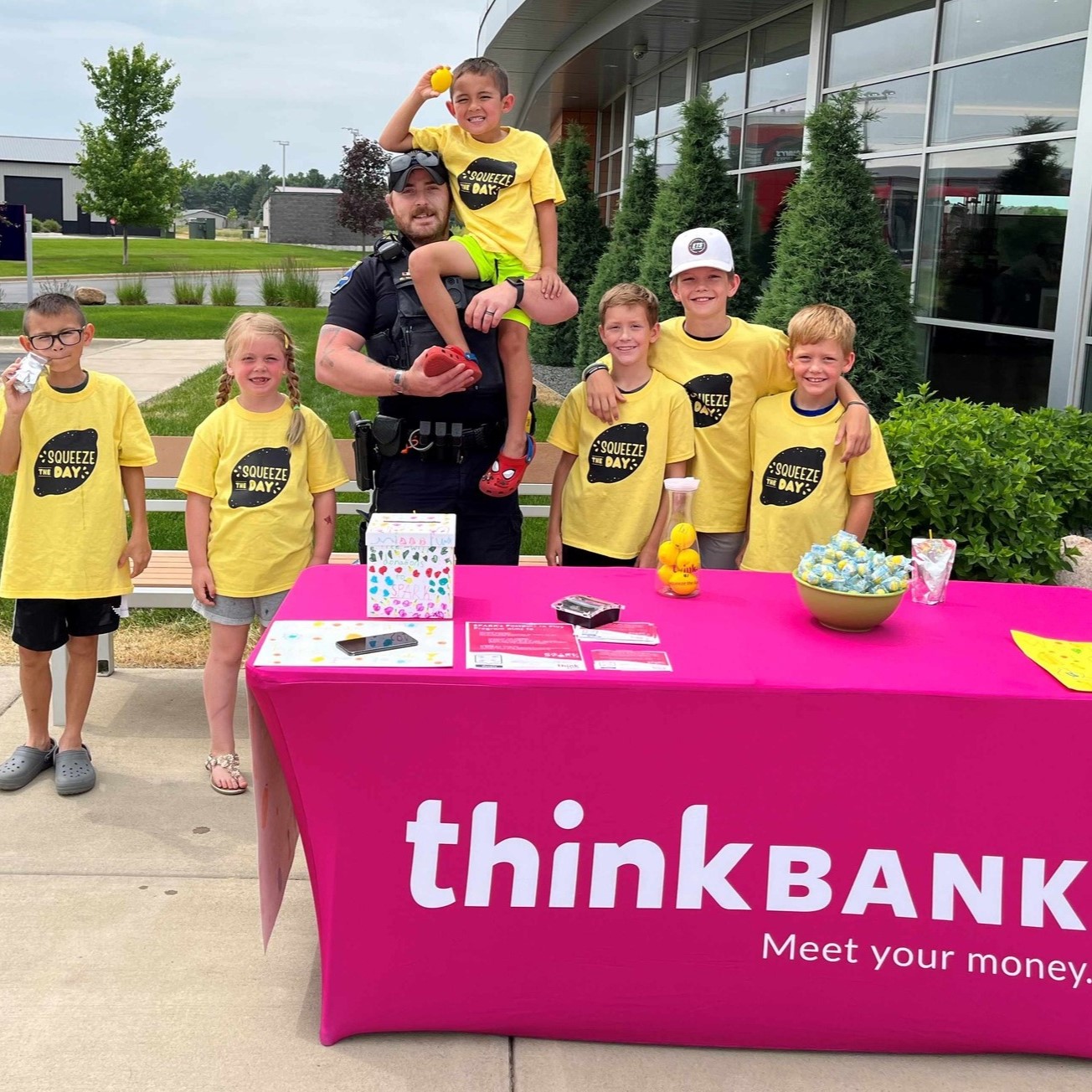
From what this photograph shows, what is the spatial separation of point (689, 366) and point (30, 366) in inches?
83.3

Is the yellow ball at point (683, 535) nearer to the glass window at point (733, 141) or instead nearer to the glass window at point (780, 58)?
the glass window at point (780, 58)

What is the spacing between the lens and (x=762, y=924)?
2654mm

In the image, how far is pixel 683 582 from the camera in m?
3.12

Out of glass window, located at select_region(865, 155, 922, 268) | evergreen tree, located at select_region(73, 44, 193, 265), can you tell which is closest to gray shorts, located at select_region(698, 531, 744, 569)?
glass window, located at select_region(865, 155, 922, 268)

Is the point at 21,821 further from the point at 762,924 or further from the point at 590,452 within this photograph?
the point at 762,924

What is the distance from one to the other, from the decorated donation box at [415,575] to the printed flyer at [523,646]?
11 cm

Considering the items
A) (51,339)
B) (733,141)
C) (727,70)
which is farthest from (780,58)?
(51,339)

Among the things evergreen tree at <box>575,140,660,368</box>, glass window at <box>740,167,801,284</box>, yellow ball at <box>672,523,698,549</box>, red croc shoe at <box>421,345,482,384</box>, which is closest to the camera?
yellow ball at <box>672,523,698,549</box>

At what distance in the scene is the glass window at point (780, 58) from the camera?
435 inches

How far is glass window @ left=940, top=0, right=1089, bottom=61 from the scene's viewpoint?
718 centimetres

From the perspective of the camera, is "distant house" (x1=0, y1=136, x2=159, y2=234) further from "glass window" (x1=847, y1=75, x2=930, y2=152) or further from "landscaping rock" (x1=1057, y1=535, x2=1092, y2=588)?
"landscaping rock" (x1=1057, y1=535, x2=1092, y2=588)

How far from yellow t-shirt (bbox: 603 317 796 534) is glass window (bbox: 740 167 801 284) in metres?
7.80

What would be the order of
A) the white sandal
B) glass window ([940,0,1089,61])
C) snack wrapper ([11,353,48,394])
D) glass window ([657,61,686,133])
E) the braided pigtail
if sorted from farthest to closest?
glass window ([657,61,686,133]), glass window ([940,0,1089,61]), the white sandal, the braided pigtail, snack wrapper ([11,353,48,394])

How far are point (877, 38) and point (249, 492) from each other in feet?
25.9
